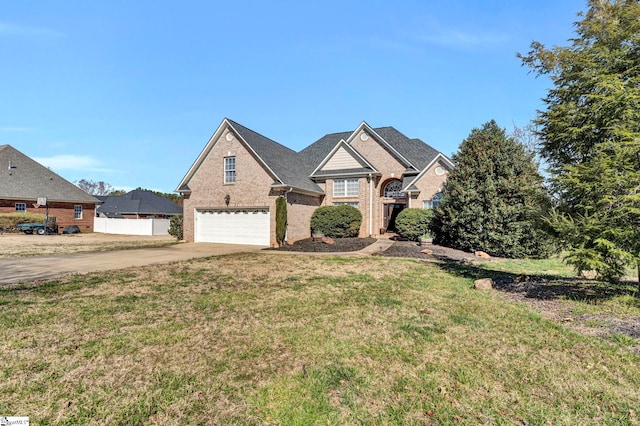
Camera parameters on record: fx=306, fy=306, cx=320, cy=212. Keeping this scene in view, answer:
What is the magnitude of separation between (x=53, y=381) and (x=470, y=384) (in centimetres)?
441

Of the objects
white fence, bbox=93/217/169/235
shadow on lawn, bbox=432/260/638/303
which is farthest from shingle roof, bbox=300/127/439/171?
white fence, bbox=93/217/169/235

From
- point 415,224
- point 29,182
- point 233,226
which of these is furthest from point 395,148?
point 29,182

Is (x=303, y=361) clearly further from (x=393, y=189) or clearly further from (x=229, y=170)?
(x=393, y=189)

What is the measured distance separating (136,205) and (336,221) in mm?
31988

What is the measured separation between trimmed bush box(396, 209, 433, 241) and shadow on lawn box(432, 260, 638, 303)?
8.61m

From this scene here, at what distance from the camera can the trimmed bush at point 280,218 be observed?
1744cm

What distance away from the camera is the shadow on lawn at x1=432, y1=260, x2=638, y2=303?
261 inches

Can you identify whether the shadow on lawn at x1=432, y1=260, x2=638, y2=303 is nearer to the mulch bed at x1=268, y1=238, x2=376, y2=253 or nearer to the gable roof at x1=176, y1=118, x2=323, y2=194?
the mulch bed at x1=268, y1=238, x2=376, y2=253

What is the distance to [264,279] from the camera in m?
8.59

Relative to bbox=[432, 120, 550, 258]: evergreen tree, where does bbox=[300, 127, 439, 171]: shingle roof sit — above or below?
above

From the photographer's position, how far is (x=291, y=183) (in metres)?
18.6

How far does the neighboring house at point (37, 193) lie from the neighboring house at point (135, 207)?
6596mm

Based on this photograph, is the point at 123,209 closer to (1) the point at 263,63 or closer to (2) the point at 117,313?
(1) the point at 263,63

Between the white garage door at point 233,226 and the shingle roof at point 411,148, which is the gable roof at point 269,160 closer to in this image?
the white garage door at point 233,226
